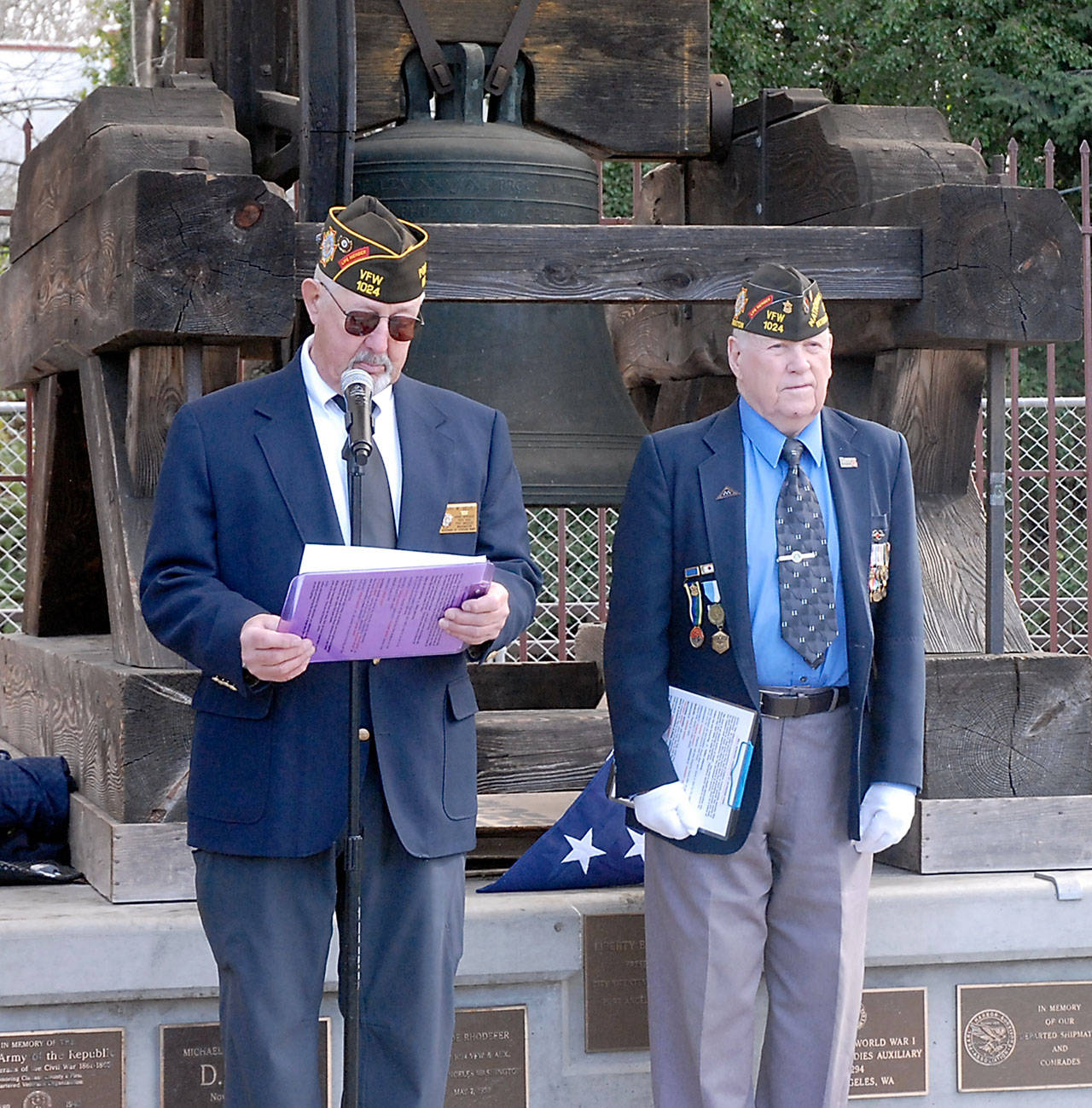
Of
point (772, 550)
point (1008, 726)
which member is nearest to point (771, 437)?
point (772, 550)

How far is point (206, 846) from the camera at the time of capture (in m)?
2.67

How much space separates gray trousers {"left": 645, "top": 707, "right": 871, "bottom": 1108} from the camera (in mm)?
2947

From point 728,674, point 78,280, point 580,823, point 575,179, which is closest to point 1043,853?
point 580,823

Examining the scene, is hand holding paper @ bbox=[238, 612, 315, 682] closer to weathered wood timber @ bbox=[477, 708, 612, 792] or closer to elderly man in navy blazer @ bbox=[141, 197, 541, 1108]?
elderly man in navy blazer @ bbox=[141, 197, 541, 1108]

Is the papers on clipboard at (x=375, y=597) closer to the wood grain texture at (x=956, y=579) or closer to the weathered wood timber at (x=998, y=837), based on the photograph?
the weathered wood timber at (x=998, y=837)

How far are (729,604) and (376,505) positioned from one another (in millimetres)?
629

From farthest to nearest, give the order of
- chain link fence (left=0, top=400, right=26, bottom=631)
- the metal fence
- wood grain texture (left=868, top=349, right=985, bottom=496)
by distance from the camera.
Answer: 1. chain link fence (left=0, top=400, right=26, bottom=631)
2. the metal fence
3. wood grain texture (left=868, top=349, right=985, bottom=496)

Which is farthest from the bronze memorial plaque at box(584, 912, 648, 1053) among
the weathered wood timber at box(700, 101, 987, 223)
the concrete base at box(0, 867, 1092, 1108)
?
the weathered wood timber at box(700, 101, 987, 223)

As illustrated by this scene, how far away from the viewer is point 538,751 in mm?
4301

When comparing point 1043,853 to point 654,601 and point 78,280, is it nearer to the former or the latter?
point 654,601

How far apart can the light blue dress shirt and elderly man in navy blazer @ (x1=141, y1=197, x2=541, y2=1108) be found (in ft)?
1.43

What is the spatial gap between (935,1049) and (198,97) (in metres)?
2.60

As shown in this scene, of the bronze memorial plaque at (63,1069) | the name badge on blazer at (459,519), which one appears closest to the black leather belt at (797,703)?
the name badge on blazer at (459,519)

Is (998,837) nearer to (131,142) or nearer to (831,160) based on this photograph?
(831,160)
